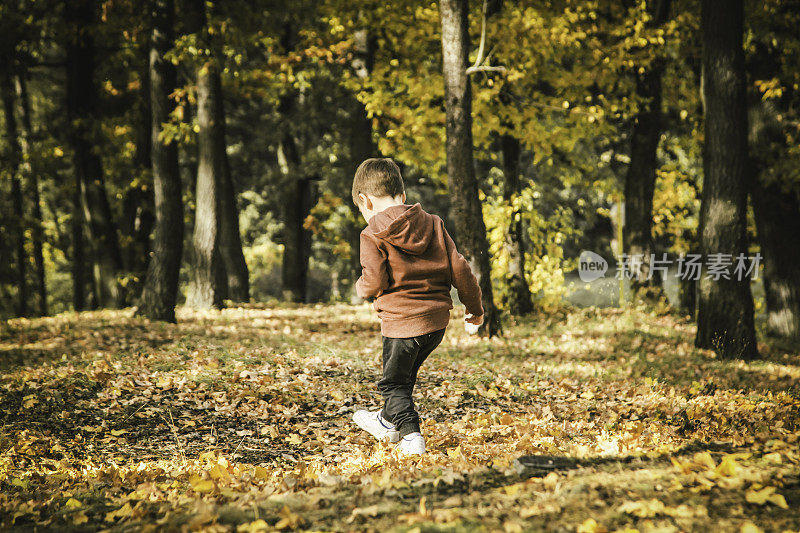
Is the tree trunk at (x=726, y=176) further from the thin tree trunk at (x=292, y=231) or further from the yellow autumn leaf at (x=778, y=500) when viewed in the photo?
the thin tree trunk at (x=292, y=231)

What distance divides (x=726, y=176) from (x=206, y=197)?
9874mm

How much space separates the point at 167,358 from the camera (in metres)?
7.41

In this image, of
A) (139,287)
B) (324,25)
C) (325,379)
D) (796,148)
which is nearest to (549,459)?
(325,379)

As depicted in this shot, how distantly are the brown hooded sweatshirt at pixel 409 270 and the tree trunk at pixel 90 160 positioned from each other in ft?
44.1

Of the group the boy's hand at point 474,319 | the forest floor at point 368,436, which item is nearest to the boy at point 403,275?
the boy's hand at point 474,319

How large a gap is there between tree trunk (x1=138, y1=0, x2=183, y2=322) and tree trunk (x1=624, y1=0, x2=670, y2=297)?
10.4 m

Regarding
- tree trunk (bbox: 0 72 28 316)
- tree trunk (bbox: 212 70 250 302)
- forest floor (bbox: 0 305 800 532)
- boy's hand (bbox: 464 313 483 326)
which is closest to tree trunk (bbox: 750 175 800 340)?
forest floor (bbox: 0 305 800 532)

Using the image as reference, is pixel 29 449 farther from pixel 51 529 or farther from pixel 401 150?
pixel 401 150

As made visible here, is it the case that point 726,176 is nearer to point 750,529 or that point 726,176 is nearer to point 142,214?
point 750,529

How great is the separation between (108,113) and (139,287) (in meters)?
6.00

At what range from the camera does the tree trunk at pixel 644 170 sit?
13.9 m

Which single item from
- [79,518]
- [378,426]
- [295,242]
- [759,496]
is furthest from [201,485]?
[295,242]

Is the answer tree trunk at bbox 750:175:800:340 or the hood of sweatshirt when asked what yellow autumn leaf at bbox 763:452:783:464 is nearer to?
the hood of sweatshirt

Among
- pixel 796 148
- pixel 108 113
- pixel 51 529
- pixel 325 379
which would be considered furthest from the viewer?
pixel 108 113
